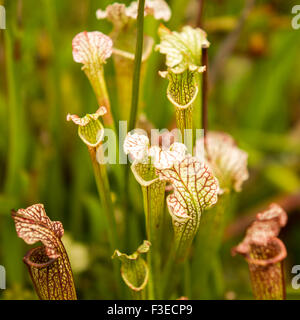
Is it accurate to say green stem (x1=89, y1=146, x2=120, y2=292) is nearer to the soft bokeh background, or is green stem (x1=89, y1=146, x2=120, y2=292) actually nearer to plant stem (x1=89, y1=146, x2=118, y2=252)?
plant stem (x1=89, y1=146, x2=118, y2=252)

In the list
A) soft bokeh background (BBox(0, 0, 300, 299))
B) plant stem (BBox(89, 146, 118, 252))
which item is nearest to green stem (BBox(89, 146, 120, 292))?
plant stem (BBox(89, 146, 118, 252))

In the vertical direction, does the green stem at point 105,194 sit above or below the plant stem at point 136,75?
below

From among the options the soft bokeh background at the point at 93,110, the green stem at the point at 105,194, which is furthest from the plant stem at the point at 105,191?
the soft bokeh background at the point at 93,110

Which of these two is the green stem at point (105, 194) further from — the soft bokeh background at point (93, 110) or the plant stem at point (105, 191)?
the soft bokeh background at point (93, 110)

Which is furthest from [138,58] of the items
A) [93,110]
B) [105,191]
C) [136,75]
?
[93,110]

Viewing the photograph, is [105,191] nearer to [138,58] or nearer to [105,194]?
[105,194]

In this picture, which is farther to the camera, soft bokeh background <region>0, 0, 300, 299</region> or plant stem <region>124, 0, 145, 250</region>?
soft bokeh background <region>0, 0, 300, 299</region>

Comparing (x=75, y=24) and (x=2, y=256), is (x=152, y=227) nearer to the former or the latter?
(x=2, y=256)
